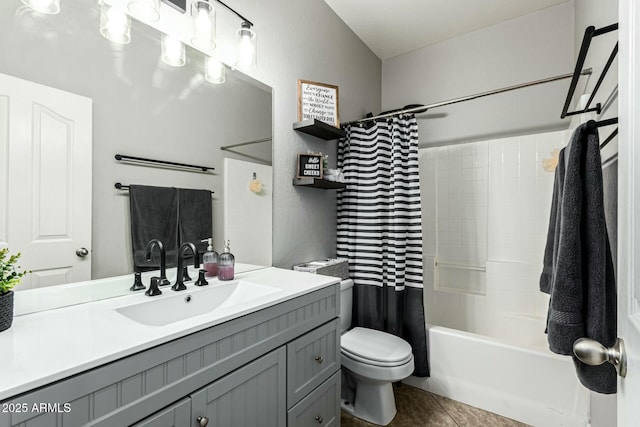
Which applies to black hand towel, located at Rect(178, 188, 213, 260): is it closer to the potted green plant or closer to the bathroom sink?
the bathroom sink

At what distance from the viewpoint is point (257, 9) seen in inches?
66.9

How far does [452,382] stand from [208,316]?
1721 millimetres

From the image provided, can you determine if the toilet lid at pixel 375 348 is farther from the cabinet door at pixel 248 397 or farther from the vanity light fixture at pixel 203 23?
the vanity light fixture at pixel 203 23

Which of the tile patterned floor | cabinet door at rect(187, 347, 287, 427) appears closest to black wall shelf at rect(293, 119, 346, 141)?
cabinet door at rect(187, 347, 287, 427)

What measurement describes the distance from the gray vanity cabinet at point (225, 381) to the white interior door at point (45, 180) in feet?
1.66

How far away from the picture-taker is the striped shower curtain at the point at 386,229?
6.73 ft

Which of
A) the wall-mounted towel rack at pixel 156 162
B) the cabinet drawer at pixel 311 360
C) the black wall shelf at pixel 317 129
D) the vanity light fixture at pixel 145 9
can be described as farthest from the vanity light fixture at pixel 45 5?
the cabinet drawer at pixel 311 360

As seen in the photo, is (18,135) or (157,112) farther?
(157,112)

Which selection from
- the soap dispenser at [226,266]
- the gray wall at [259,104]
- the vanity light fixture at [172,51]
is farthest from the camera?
the soap dispenser at [226,266]

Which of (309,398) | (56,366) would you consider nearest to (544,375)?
(309,398)

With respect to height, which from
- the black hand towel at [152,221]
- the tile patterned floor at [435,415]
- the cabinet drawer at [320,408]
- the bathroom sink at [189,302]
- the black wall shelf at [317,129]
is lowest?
the tile patterned floor at [435,415]

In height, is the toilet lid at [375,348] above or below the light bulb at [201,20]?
below

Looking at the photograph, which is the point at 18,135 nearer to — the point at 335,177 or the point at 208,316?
the point at 208,316

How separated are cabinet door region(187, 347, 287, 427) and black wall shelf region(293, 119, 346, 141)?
1266 mm
